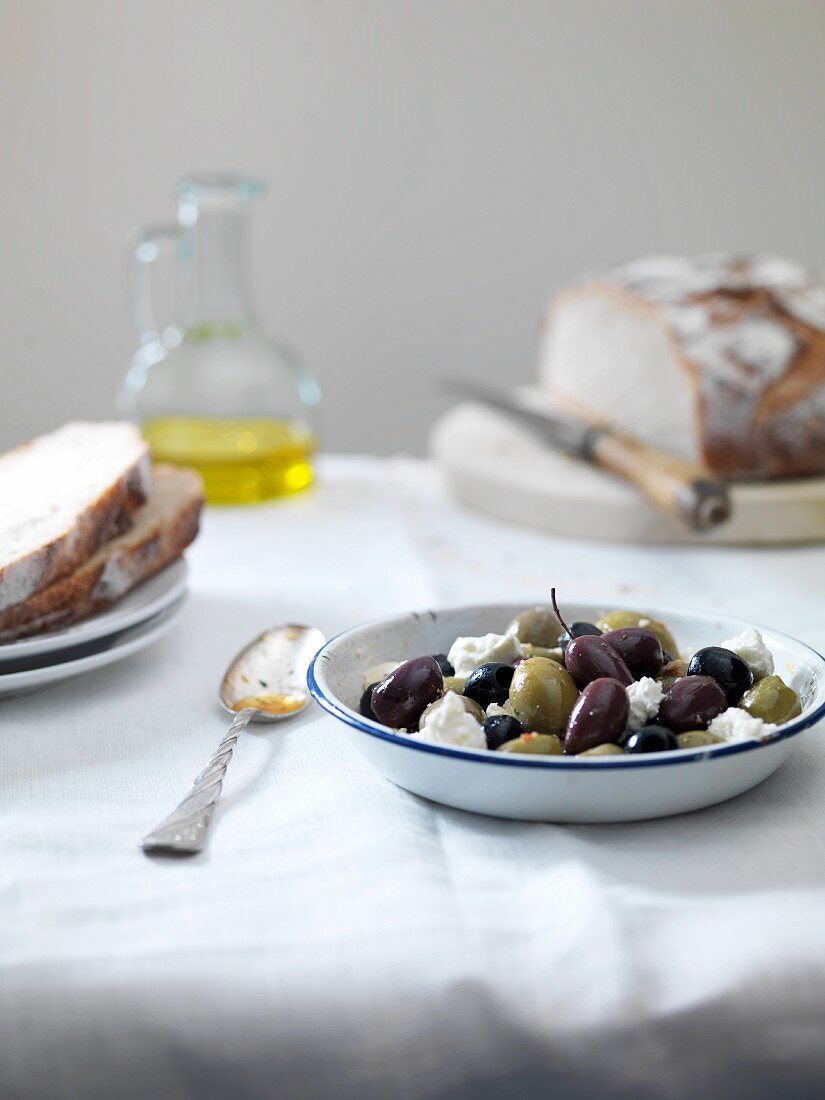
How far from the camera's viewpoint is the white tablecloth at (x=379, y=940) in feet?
2.10

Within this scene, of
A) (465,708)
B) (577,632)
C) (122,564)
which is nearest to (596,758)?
(465,708)

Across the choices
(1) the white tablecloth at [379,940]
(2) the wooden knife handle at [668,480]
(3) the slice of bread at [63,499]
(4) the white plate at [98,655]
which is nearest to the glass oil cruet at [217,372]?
(3) the slice of bread at [63,499]

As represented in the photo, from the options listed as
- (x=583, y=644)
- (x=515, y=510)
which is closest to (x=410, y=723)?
(x=583, y=644)

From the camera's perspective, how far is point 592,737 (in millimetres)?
785

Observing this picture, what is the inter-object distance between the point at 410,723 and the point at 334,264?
2.63 metres

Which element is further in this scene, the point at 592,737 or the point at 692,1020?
the point at 592,737

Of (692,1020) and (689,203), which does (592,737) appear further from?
(689,203)

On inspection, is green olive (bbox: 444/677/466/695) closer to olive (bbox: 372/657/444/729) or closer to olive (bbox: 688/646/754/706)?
olive (bbox: 372/657/444/729)

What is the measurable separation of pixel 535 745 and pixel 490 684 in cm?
9

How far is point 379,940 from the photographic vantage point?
0.68m

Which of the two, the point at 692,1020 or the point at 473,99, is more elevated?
the point at 473,99

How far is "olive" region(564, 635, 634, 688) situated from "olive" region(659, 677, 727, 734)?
0.04 meters

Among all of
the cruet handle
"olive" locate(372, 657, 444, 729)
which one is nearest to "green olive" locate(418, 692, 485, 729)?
"olive" locate(372, 657, 444, 729)

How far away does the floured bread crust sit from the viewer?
187cm
